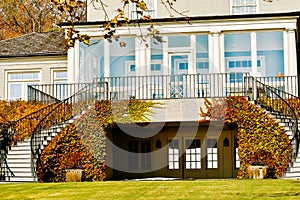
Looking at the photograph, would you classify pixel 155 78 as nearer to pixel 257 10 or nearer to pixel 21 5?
pixel 257 10

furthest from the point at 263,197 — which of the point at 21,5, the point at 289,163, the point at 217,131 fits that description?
the point at 21,5

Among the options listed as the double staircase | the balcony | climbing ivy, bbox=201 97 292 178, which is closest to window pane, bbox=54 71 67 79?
the balcony

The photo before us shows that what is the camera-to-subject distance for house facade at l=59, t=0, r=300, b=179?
2544 cm

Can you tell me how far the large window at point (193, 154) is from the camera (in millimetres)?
26531

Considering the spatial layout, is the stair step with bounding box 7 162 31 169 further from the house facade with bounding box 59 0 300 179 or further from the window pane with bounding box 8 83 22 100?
the window pane with bounding box 8 83 22 100

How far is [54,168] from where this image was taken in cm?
2033

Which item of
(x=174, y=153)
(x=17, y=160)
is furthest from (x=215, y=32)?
(x=17, y=160)

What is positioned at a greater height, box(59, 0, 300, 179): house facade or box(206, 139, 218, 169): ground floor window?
box(59, 0, 300, 179): house facade

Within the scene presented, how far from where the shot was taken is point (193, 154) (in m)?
26.6

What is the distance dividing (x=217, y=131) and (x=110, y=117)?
6134 mm

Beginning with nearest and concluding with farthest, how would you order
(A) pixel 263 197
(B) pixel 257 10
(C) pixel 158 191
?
(A) pixel 263 197, (C) pixel 158 191, (B) pixel 257 10

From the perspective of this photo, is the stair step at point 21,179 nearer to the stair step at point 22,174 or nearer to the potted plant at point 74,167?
the stair step at point 22,174

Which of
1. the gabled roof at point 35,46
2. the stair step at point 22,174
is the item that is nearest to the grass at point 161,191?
the stair step at point 22,174

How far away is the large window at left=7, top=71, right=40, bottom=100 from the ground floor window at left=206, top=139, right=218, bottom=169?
9816mm
